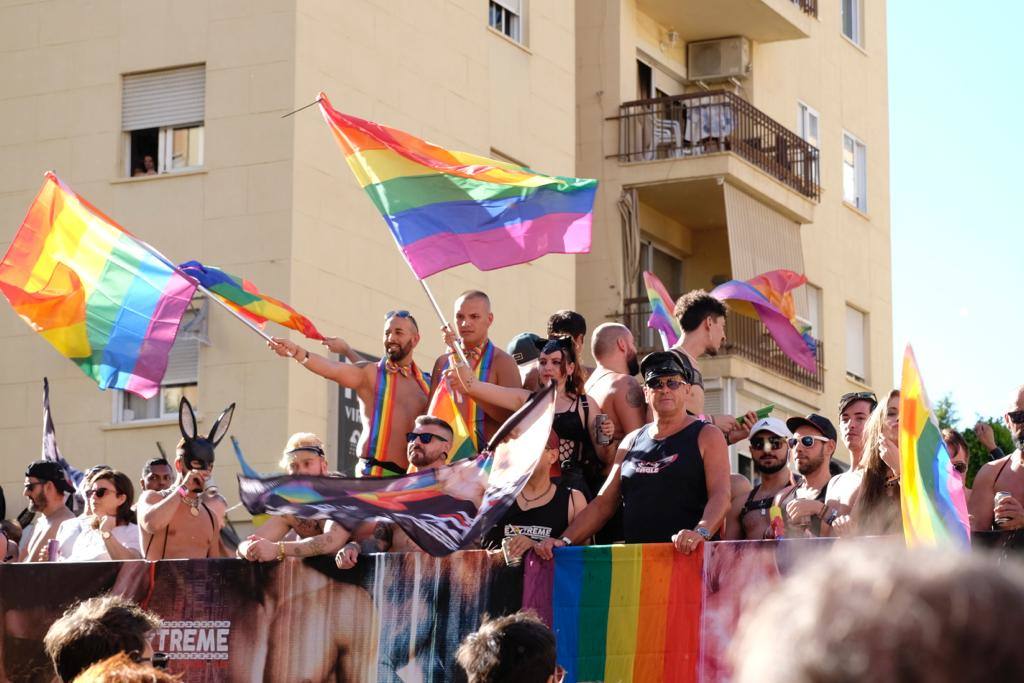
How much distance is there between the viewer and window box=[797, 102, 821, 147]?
92.7 ft

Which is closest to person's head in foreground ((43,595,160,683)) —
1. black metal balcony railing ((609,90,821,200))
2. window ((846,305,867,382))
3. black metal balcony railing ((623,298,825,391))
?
black metal balcony railing ((623,298,825,391))

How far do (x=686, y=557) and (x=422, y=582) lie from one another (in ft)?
4.36

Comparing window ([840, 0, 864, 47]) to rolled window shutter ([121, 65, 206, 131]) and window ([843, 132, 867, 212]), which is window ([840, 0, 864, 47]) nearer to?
window ([843, 132, 867, 212])

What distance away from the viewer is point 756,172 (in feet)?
81.6

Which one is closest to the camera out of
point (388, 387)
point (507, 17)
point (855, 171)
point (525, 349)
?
point (388, 387)

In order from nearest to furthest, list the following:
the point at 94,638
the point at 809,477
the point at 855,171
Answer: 1. the point at 94,638
2. the point at 809,477
3. the point at 855,171

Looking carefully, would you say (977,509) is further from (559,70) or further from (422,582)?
(559,70)

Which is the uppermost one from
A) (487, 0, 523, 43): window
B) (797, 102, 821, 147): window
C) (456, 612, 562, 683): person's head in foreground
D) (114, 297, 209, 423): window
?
(797, 102, 821, 147): window

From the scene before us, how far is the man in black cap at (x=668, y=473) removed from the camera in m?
7.93

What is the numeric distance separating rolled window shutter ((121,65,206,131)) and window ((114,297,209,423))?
7.19 feet

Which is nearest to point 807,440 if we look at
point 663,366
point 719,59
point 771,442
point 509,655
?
point 771,442

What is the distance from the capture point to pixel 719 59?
86.9 ft

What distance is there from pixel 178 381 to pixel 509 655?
1449cm

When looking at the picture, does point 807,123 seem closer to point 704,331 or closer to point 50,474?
point 704,331
